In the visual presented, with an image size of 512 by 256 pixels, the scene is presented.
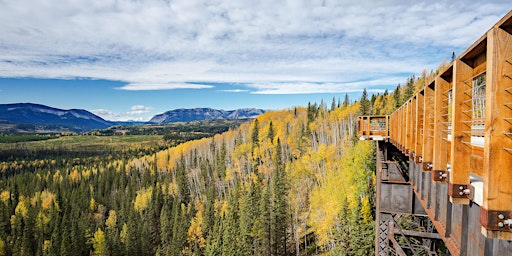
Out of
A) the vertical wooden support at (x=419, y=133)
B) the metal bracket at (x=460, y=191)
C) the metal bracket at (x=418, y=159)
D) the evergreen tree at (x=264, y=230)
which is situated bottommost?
the evergreen tree at (x=264, y=230)

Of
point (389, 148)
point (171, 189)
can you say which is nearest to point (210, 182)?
point (171, 189)

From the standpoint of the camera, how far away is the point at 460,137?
2.81 metres

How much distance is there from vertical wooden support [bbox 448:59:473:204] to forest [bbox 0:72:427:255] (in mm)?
30753

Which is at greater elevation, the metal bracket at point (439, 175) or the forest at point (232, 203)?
the metal bracket at point (439, 175)

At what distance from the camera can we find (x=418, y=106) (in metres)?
5.35

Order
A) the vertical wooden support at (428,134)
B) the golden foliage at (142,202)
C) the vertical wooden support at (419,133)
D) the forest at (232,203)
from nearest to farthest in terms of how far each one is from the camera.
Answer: the vertical wooden support at (428,134), the vertical wooden support at (419,133), the forest at (232,203), the golden foliage at (142,202)

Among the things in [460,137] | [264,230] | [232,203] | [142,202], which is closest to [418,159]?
[460,137]

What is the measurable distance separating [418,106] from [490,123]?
3.50 meters

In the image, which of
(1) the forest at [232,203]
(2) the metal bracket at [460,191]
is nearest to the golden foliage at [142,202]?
(1) the forest at [232,203]

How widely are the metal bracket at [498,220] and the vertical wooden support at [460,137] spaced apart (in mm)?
606

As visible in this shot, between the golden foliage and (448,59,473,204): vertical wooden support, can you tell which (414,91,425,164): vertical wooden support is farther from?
the golden foliage

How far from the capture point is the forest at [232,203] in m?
41.3

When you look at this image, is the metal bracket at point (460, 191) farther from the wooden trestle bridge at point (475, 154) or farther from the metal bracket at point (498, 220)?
the metal bracket at point (498, 220)

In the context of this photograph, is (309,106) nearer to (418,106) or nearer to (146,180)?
(146,180)
